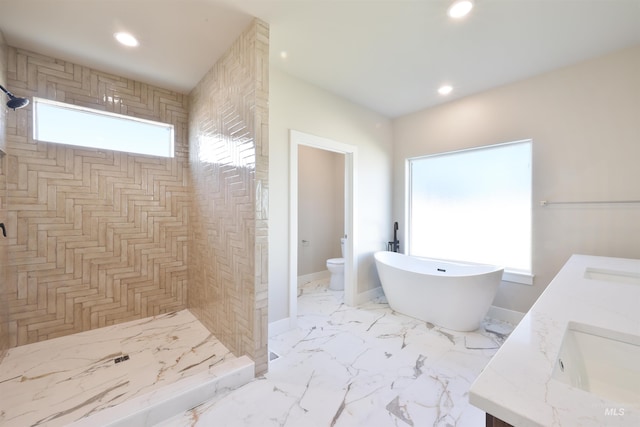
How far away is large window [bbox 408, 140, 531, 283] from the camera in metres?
2.95

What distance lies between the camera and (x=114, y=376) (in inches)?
75.7

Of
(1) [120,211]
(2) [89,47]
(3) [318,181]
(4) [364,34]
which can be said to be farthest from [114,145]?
(3) [318,181]

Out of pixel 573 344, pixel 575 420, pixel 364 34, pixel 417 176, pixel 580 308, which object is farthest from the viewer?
pixel 417 176

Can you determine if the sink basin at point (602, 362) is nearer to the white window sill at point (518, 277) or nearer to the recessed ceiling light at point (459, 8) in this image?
the recessed ceiling light at point (459, 8)

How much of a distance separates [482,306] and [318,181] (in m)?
3.27

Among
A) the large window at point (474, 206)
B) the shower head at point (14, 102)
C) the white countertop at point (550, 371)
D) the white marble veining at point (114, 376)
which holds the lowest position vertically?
the white marble veining at point (114, 376)

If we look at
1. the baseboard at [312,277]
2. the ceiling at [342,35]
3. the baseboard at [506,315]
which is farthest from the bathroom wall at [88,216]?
the baseboard at [506,315]

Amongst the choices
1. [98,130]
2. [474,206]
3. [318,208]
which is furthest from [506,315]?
[98,130]

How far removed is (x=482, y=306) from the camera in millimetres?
2613

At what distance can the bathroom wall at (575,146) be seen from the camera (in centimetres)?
232

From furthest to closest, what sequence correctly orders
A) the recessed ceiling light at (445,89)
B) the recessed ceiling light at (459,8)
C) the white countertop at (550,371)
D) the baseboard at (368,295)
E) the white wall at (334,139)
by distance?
the baseboard at (368,295)
the recessed ceiling light at (445,89)
the white wall at (334,139)
the recessed ceiling light at (459,8)
the white countertop at (550,371)

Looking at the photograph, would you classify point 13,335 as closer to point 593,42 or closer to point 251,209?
point 251,209

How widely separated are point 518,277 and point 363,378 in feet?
7.16

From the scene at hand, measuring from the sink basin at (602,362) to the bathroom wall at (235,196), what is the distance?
1.70m
